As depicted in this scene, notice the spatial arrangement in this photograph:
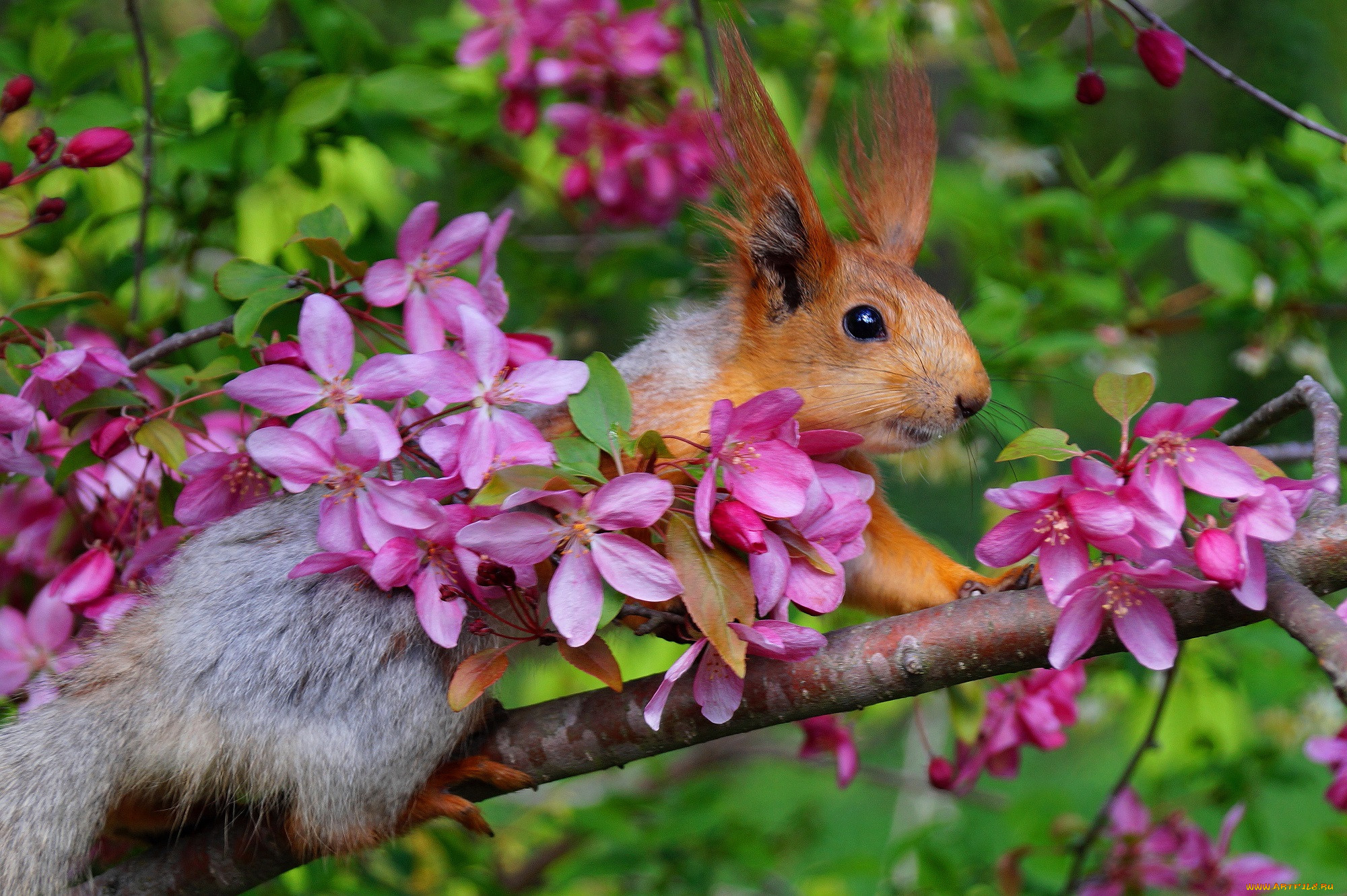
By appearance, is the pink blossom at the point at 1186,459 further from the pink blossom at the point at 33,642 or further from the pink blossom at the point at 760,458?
the pink blossom at the point at 33,642

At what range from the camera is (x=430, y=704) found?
1650 mm

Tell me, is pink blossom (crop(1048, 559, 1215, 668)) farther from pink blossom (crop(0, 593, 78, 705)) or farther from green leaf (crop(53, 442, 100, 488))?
pink blossom (crop(0, 593, 78, 705))

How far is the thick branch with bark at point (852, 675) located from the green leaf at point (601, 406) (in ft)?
1.22

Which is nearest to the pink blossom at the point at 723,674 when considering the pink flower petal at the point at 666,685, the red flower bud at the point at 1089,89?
the pink flower petal at the point at 666,685

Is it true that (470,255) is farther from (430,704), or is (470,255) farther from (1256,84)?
(1256,84)

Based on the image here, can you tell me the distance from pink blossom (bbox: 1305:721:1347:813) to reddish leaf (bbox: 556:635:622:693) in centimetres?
125

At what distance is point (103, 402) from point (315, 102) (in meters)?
0.86

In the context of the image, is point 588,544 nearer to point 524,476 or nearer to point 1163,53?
point 524,476

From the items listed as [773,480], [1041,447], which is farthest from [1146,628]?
[773,480]

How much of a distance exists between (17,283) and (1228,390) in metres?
3.46

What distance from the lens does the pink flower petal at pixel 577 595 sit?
135 centimetres

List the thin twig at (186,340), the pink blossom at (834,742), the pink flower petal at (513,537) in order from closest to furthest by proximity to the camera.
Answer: the pink flower petal at (513,537), the thin twig at (186,340), the pink blossom at (834,742)

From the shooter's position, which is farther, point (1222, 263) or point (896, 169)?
point (1222, 263)

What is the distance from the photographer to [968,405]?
1826 millimetres
